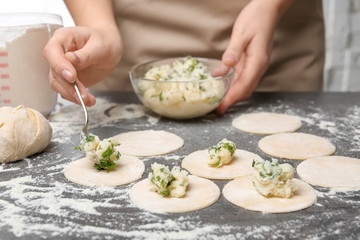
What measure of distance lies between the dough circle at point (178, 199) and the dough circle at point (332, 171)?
0.29 meters

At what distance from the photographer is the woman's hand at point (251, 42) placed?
1.86m

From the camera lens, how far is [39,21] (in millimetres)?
1859

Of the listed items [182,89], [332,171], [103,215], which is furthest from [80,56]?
[332,171]

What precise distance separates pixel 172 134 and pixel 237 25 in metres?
0.62

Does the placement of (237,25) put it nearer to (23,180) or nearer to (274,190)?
(274,190)

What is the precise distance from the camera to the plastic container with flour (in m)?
1.66

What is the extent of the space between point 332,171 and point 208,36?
102cm

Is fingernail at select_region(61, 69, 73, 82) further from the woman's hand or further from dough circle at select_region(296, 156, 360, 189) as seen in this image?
dough circle at select_region(296, 156, 360, 189)

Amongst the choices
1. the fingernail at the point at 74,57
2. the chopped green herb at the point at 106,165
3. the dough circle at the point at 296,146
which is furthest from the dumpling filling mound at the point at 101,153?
the dough circle at the point at 296,146

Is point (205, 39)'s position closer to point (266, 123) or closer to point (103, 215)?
point (266, 123)

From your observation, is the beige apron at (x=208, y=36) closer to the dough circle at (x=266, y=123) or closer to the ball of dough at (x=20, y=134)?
the dough circle at (x=266, y=123)

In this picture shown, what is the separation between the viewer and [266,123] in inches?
67.4

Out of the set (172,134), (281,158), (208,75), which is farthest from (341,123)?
(172,134)

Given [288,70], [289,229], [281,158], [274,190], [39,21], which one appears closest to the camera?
[289,229]
